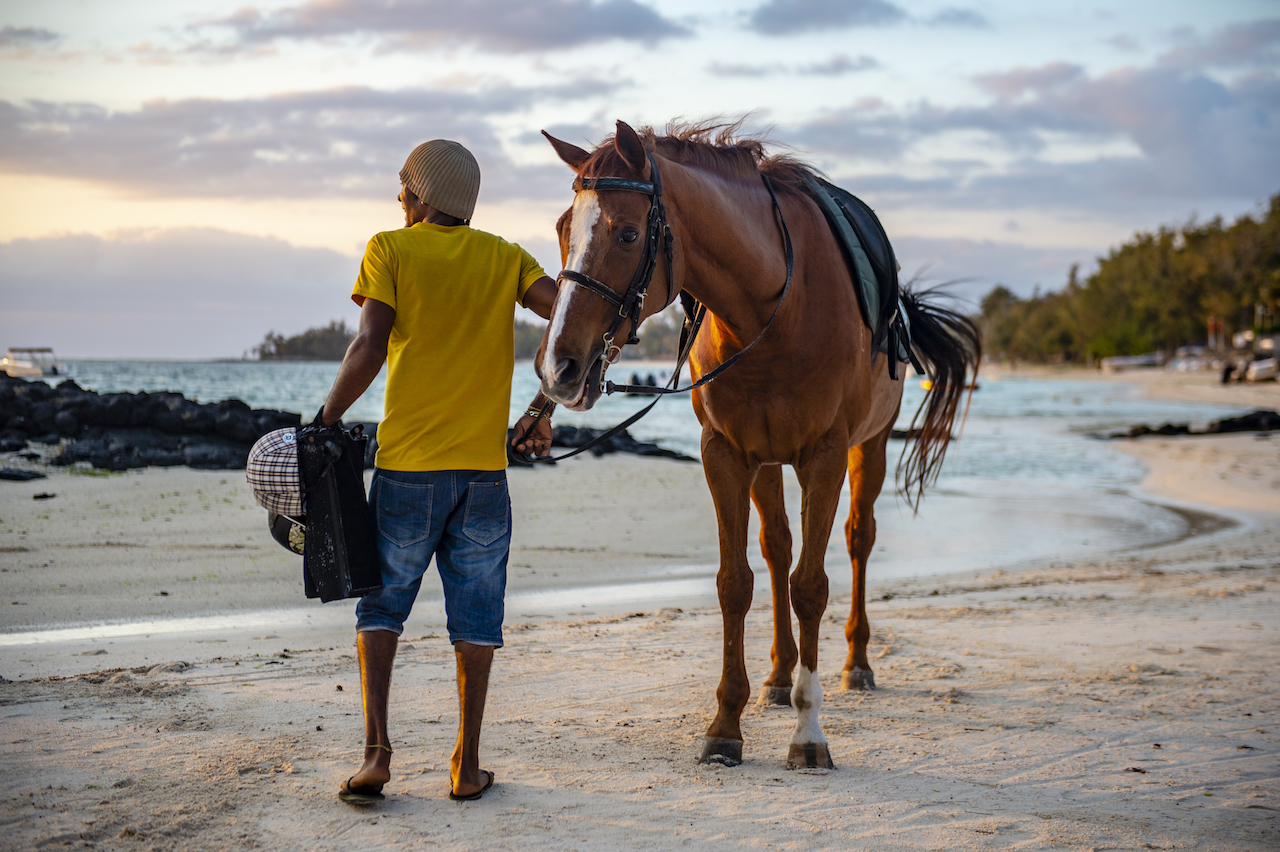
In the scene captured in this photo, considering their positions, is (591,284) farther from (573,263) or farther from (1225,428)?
(1225,428)

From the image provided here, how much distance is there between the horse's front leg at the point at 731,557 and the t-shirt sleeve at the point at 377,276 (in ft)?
4.87

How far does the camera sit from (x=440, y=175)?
119 inches

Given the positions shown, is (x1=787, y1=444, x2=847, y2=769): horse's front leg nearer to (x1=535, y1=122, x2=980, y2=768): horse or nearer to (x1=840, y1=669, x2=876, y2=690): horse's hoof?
(x1=535, y1=122, x2=980, y2=768): horse

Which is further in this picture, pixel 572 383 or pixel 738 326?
pixel 738 326

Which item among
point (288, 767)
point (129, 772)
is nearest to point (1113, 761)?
point (288, 767)

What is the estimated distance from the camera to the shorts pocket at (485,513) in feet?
9.98

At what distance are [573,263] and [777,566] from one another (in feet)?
6.83

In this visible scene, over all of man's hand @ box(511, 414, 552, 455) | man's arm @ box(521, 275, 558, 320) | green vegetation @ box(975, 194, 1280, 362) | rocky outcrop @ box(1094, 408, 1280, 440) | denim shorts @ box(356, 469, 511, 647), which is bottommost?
rocky outcrop @ box(1094, 408, 1280, 440)

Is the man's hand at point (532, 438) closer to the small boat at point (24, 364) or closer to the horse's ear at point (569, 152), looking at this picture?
the horse's ear at point (569, 152)

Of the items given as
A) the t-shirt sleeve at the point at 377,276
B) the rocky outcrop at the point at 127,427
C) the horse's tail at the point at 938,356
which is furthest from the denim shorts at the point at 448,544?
the rocky outcrop at the point at 127,427

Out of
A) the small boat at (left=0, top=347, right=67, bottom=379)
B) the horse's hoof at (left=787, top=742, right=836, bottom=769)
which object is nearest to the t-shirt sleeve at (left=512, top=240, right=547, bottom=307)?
the horse's hoof at (left=787, top=742, right=836, bottom=769)

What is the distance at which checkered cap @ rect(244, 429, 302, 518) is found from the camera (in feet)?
9.73

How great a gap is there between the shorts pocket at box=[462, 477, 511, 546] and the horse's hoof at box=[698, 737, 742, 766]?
127cm

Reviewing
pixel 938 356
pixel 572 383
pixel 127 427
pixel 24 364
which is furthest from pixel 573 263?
pixel 24 364
